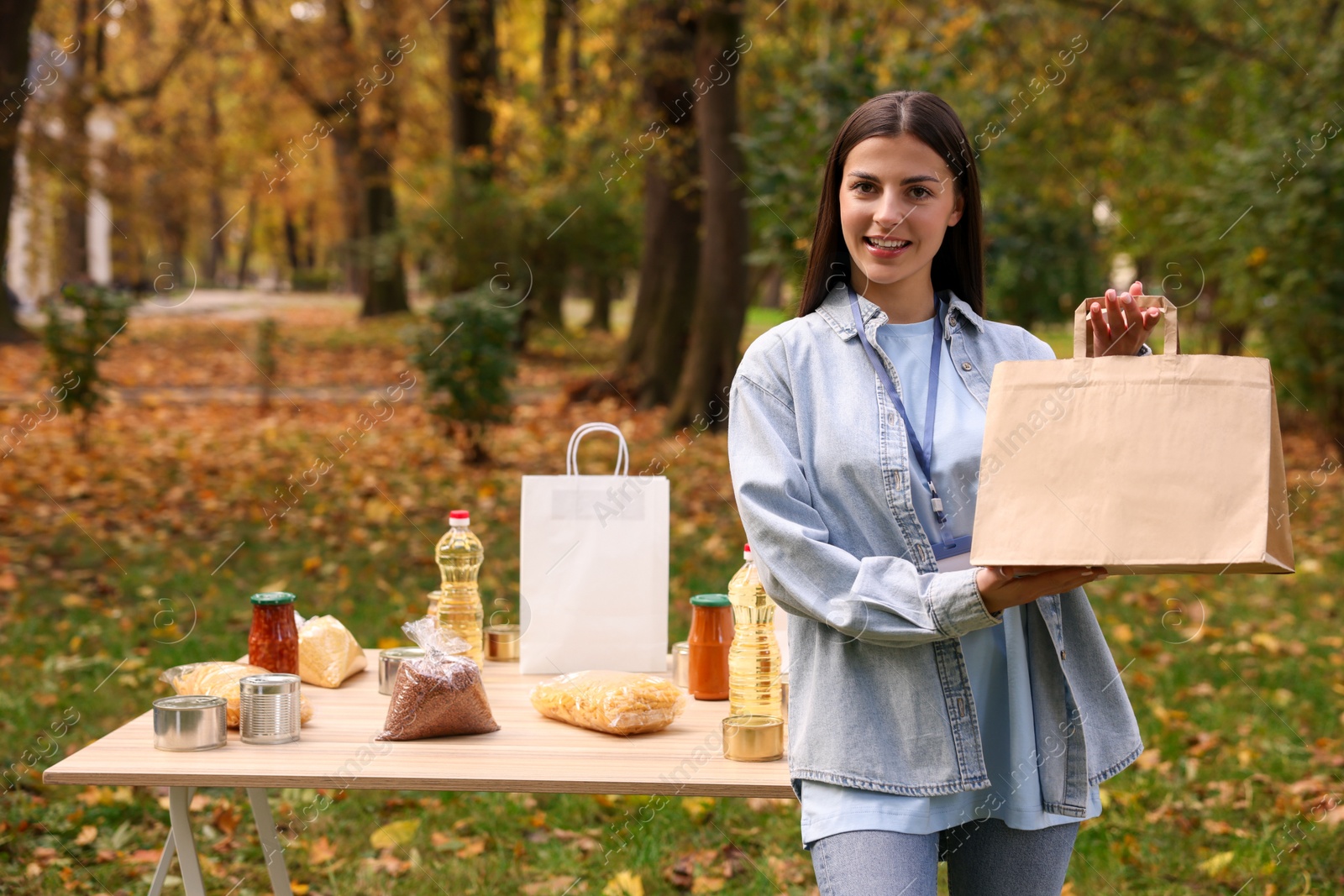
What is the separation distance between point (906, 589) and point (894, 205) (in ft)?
2.04

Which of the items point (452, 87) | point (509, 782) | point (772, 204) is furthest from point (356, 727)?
point (452, 87)

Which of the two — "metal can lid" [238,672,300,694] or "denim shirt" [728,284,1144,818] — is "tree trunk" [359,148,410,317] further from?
"denim shirt" [728,284,1144,818]

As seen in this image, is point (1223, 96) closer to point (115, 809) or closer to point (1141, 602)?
point (1141, 602)

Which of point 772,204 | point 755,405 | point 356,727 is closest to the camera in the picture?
point 755,405

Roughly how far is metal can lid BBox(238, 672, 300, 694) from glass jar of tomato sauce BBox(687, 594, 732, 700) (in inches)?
35.0

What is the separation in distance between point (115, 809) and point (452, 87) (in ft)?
44.0

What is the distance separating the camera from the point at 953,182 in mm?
2057

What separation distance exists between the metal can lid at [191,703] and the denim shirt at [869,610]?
1.19m

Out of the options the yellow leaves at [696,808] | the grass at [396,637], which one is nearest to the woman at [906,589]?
the grass at [396,637]

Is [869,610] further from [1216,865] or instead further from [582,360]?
[582,360]

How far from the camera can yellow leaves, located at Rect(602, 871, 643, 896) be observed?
12.2 ft

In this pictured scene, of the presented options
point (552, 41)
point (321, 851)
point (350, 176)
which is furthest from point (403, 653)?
point (350, 176)

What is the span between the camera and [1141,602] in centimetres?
692

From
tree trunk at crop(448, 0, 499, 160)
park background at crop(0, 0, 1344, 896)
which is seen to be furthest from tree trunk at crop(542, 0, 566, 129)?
tree trunk at crop(448, 0, 499, 160)
